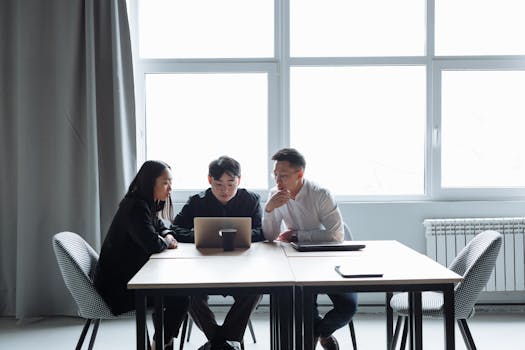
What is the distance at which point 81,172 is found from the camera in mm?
3855

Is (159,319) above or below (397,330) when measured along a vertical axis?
above

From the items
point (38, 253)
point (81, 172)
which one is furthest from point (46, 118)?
point (38, 253)

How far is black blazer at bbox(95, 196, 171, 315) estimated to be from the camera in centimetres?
260

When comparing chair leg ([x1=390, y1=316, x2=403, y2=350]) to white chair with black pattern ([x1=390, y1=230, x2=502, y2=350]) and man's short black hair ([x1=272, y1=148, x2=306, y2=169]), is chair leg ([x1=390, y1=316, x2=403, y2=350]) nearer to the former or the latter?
white chair with black pattern ([x1=390, y1=230, x2=502, y2=350])

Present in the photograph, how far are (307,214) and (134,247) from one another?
943 millimetres

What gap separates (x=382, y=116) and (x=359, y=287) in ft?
7.66

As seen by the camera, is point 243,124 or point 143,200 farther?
point 243,124

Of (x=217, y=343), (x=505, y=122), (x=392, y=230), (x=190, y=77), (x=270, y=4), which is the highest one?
(x=270, y=4)

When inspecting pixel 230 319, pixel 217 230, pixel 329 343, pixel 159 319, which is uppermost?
pixel 217 230

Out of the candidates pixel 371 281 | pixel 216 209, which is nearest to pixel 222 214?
pixel 216 209

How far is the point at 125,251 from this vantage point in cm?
265

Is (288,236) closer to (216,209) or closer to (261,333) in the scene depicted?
(216,209)

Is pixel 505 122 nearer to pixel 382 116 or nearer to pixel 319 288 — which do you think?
pixel 382 116

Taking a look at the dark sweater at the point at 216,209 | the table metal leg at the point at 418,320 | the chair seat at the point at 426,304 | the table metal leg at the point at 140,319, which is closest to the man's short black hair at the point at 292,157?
the dark sweater at the point at 216,209
